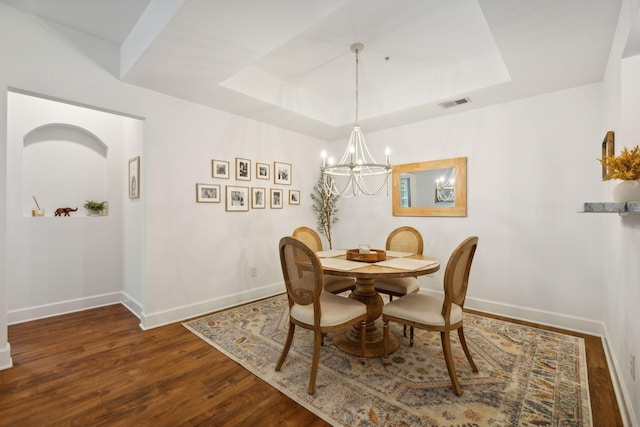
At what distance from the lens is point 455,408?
178cm

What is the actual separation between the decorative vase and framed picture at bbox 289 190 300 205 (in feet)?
12.2

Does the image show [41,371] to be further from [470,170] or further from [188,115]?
[470,170]

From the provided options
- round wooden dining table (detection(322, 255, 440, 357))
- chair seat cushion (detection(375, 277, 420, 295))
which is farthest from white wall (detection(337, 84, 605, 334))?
round wooden dining table (detection(322, 255, 440, 357))

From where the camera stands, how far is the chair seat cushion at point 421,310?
79.3 inches

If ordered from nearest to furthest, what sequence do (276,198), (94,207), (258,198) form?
(94,207), (258,198), (276,198)

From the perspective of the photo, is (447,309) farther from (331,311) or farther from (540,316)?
(540,316)

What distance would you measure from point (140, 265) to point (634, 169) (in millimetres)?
4185

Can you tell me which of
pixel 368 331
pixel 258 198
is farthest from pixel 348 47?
pixel 368 331

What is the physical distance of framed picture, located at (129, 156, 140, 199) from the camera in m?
3.33

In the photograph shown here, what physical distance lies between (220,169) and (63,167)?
2.01 meters

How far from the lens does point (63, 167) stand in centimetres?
Answer: 368

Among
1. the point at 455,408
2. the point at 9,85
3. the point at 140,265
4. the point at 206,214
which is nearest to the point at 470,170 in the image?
the point at 455,408

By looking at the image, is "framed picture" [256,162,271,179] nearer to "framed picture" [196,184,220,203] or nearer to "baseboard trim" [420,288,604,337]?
"framed picture" [196,184,220,203]

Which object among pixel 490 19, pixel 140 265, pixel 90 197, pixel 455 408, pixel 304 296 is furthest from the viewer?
pixel 90 197
